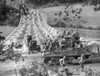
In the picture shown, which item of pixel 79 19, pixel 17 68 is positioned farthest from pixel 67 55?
pixel 79 19

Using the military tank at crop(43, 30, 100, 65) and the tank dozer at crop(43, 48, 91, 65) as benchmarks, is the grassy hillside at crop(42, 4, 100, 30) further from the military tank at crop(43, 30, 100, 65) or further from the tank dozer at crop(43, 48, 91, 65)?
the tank dozer at crop(43, 48, 91, 65)

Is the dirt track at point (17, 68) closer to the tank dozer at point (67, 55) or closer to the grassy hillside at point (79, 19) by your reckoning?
the tank dozer at point (67, 55)

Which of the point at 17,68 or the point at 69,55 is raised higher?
the point at 69,55

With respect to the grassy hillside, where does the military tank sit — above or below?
below

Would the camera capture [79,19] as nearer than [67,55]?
No

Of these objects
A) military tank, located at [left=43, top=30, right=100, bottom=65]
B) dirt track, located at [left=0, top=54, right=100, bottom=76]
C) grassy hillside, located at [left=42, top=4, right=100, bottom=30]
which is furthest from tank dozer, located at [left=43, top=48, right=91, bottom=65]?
grassy hillside, located at [left=42, top=4, right=100, bottom=30]

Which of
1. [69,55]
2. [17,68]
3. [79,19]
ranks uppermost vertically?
[79,19]

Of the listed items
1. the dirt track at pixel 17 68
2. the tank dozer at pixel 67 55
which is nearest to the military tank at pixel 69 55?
the tank dozer at pixel 67 55

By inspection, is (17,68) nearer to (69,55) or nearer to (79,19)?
(69,55)

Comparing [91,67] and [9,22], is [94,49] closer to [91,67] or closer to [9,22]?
[91,67]

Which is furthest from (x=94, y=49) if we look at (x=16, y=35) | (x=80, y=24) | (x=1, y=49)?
(x=80, y=24)

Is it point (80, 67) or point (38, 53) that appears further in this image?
point (38, 53)
